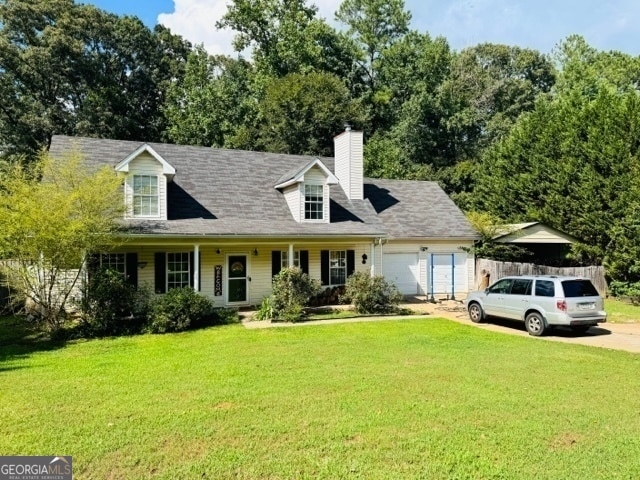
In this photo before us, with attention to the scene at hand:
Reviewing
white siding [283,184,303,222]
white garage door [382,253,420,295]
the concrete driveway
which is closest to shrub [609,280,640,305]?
the concrete driveway

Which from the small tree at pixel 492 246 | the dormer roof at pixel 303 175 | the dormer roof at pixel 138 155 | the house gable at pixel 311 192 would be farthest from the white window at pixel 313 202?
the small tree at pixel 492 246

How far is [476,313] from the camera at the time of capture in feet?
48.8

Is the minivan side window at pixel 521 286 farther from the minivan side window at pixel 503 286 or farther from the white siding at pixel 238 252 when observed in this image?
the white siding at pixel 238 252

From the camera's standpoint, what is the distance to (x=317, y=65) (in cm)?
3950

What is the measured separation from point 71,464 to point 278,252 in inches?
533

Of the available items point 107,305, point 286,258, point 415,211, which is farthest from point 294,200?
point 107,305

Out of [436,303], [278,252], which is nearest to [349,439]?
[278,252]

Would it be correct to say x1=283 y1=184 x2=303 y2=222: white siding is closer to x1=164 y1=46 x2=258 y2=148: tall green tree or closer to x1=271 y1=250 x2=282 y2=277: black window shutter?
x1=271 y1=250 x2=282 y2=277: black window shutter

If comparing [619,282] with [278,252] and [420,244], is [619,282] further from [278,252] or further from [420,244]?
[278,252]

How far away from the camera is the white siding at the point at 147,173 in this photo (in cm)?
1552

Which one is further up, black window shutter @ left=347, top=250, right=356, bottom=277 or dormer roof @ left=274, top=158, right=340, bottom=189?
dormer roof @ left=274, top=158, right=340, bottom=189

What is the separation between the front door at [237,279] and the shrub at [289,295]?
2.50 m

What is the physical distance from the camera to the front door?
56.7 ft

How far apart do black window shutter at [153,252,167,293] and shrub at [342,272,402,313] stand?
686cm
